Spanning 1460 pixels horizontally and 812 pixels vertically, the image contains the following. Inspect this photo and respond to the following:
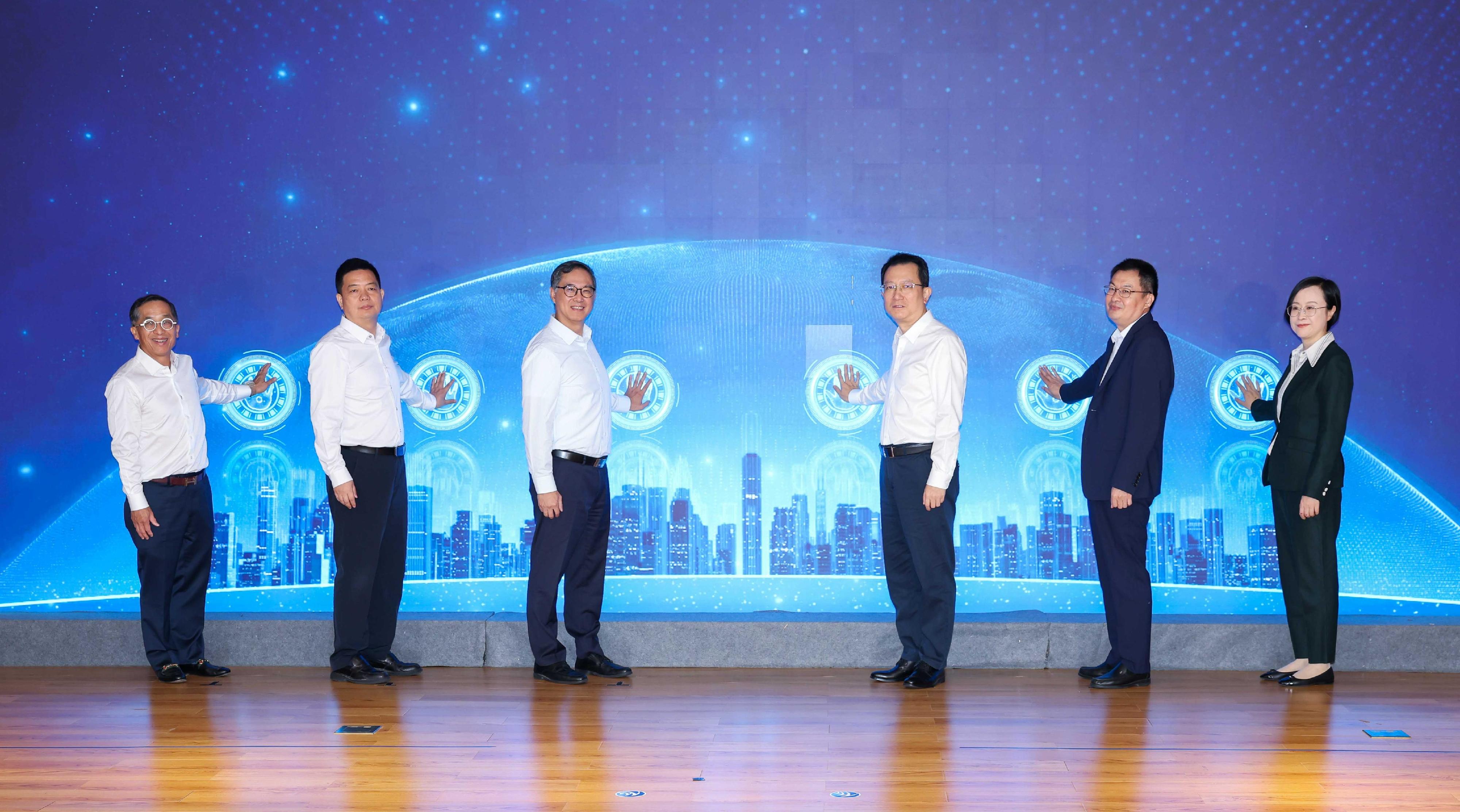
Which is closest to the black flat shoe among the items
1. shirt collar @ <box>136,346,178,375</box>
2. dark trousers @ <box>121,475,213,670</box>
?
dark trousers @ <box>121,475,213,670</box>

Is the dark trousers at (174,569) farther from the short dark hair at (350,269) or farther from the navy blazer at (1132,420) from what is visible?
the navy blazer at (1132,420)

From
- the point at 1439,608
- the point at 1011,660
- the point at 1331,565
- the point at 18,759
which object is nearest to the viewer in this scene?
the point at 18,759

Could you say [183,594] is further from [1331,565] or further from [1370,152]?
[1370,152]

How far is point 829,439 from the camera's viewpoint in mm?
4652

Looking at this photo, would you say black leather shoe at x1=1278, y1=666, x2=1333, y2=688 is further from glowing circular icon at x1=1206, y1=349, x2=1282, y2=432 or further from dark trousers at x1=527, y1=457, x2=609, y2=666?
dark trousers at x1=527, y1=457, x2=609, y2=666

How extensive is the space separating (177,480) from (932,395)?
97.4 inches

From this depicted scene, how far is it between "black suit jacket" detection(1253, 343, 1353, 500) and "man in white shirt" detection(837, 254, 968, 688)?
108cm

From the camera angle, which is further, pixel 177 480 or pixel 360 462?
pixel 177 480

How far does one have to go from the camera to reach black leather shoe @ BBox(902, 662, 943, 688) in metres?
3.39

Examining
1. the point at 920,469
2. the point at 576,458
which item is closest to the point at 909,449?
the point at 920,469

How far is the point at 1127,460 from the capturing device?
3326mm

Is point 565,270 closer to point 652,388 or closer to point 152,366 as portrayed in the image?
point 652,388

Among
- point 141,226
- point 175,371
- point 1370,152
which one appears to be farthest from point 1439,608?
point 141,226

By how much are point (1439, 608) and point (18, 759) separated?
16.7ft
